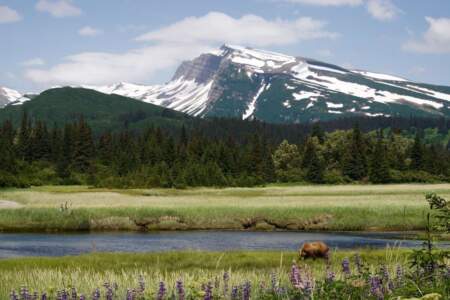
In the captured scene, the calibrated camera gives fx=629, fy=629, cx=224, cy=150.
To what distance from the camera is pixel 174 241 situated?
48.8 meters

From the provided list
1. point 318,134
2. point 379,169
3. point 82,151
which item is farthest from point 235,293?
point 318,134

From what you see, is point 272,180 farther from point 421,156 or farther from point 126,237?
point 126,237

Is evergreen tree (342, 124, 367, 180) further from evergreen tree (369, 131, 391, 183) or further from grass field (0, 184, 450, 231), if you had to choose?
grass field (0, 184, 450, 231)

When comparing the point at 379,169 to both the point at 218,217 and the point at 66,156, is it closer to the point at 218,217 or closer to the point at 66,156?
the point at 66,156

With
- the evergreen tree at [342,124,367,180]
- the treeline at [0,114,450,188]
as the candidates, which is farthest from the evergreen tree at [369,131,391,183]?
the evergreen tree at [342,124,367,180]

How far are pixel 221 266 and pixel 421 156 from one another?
120 metres

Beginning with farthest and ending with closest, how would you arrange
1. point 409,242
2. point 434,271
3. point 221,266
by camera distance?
point 409,242, point 221,266, point 434,271

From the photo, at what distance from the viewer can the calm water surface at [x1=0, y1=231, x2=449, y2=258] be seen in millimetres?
43188

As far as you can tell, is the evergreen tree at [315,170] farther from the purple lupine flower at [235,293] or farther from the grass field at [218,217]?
the purple lupine flower at [235,293]

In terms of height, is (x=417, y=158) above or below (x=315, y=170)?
above

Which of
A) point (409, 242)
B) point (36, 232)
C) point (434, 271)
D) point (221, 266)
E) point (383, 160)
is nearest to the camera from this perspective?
point (434, 271)

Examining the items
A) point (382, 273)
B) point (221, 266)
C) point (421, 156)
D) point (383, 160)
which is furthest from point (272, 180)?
point (382, 273)

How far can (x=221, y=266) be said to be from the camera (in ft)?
92.8

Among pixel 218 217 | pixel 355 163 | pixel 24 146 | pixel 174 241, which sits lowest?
pixel 174 241
